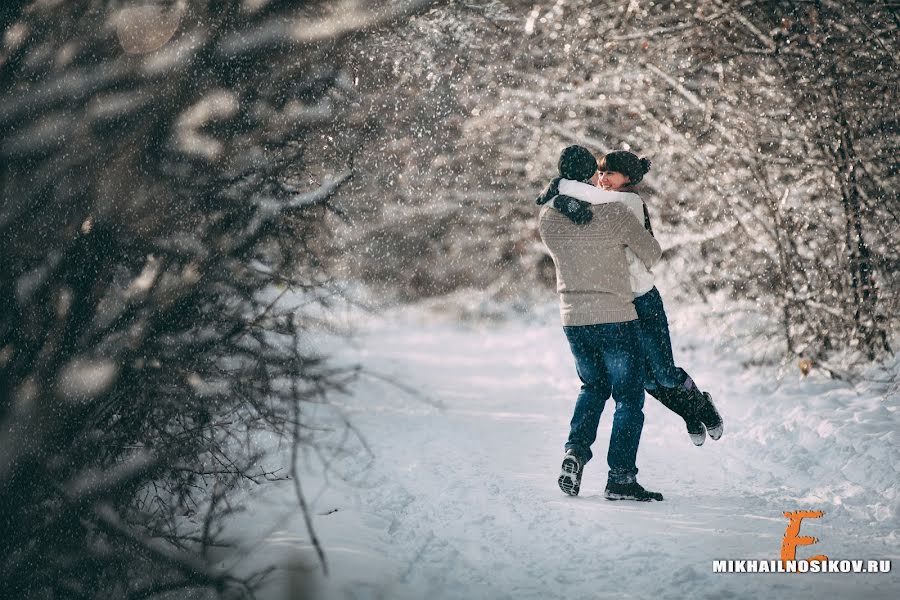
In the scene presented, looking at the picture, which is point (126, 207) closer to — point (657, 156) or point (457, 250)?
point (657, 156)

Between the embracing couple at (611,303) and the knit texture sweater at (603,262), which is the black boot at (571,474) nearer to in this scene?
the embracing couple at (611,303)

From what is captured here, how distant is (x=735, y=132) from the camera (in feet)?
30.0

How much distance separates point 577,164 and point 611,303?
2.65ft

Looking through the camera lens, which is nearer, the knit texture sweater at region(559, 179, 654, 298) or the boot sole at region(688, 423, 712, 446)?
the knit texture sweater at region(559, 179, 654, 298)

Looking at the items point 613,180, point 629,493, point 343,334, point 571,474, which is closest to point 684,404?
point 629,493

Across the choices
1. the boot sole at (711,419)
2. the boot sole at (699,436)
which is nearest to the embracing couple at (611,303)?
the boot sole at (711,419)

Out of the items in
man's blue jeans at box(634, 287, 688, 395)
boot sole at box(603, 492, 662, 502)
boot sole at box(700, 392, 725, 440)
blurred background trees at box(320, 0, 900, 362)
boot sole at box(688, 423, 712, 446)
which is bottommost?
boot sole at box(603, 492, 662, 502)

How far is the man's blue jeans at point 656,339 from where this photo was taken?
17.3ft

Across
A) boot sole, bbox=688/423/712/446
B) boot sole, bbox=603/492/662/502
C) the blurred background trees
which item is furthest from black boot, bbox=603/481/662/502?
the blurred background trees

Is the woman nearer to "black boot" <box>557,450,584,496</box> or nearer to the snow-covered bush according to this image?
"black boot" <box>557,450,584,496</box>

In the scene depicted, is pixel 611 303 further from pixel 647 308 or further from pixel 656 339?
pixel 656 339

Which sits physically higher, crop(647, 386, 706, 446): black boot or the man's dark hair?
the man's dark hair

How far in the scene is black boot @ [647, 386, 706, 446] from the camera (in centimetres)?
541

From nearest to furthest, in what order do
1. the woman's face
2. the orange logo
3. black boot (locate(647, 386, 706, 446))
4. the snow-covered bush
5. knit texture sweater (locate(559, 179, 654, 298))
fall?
the snow-covered bush → the orange logo → knit texture sweater (locate(559, 179, 654, 298)) → the woman's face → black boot (locate(647, 386, 706, 446))
